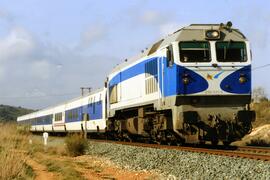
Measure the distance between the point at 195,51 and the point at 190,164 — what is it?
4697mm

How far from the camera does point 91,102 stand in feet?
120

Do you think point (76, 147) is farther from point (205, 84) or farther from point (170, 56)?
point (205, 84)

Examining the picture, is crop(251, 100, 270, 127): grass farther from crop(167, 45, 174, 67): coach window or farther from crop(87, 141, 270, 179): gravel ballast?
crop(167, 45, 174, 67): coach window

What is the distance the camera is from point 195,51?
54.2 feet

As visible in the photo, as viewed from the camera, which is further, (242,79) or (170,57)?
(170,57)

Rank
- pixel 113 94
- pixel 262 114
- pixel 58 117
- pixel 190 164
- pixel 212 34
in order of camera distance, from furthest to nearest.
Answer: pixel 58 117
pixel 262 114
pixel 113 94
pixel 212 34
pixel 190 164

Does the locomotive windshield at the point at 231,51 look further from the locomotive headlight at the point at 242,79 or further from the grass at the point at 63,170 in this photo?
the grass at the point at 63,170

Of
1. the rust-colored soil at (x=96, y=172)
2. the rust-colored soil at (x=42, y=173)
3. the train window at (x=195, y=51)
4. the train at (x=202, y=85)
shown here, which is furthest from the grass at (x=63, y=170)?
the train window at (x=195, y=51)

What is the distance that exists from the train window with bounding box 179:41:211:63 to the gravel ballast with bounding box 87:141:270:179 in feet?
10.3

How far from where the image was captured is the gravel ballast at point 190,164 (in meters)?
11.0

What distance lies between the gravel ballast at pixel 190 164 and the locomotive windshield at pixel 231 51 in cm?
356

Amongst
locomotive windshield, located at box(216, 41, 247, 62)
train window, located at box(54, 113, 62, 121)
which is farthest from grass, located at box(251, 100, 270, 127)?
locomotive windshield, located at box(216, 41, 247, 62)

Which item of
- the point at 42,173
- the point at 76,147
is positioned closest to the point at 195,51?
the point at 42,173

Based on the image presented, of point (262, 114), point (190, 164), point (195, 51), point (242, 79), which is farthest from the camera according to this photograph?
point (262, 114)
